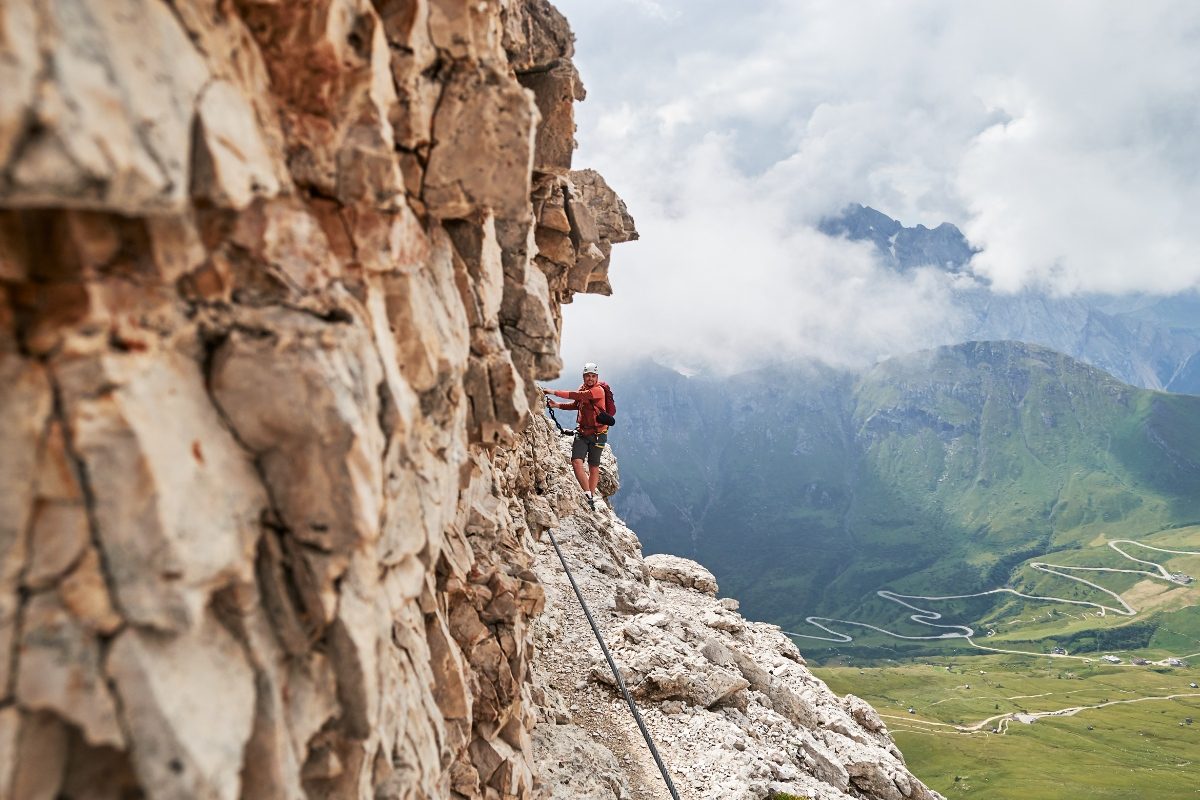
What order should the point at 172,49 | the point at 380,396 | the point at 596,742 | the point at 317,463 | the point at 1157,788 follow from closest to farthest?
the point at 172,49 < the point at 317,463 < the point at 380,396 < the point at 596,742 < the point at 1157,788

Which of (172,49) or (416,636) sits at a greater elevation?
(172,49)

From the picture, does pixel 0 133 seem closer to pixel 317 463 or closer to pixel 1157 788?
pixel 317 463

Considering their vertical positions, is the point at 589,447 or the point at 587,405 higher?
the point at 587,405

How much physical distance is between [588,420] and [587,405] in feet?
3.98

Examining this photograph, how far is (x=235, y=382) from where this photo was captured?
914cm

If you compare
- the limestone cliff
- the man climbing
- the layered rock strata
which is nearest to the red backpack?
the man climbing

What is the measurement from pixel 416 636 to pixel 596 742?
41.6 feet

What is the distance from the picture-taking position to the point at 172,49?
805cm

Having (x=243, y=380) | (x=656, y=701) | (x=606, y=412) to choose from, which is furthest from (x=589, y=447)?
(x=243, y=380)

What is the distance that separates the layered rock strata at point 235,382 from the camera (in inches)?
279

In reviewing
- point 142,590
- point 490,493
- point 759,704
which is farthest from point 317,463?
point 759,704

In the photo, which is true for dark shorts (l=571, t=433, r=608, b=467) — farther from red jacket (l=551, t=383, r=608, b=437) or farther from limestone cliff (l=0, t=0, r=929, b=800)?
limestone cliff (l=0, t=0, r=929, b=800)

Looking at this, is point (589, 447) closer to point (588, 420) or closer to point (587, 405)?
point (588, 420)

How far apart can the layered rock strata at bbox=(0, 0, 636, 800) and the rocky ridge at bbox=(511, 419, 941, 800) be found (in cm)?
988
